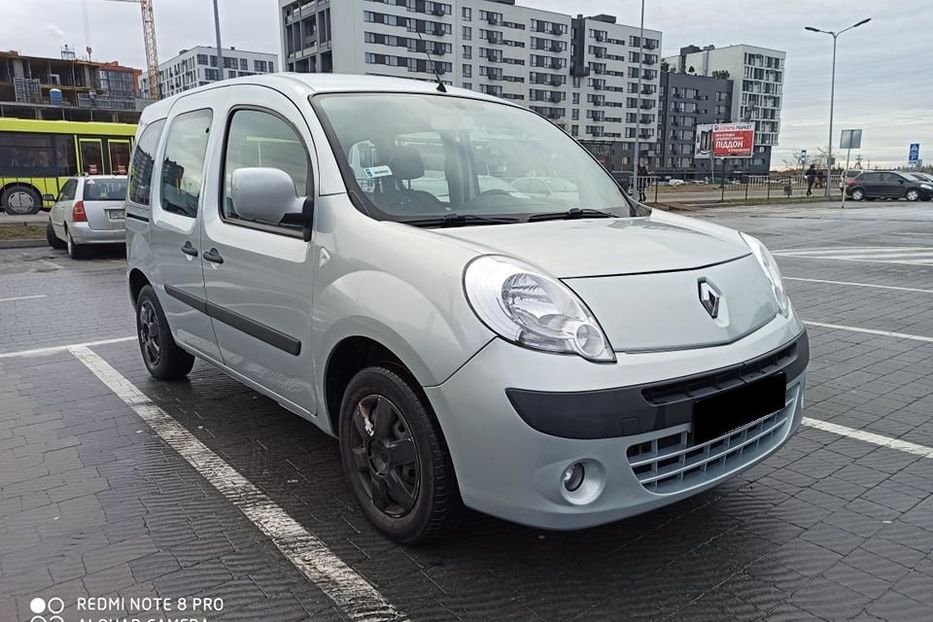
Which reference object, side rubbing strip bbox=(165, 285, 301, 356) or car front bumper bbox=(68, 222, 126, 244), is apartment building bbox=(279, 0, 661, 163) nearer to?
car front bumper bbox=(68, 222, 126, 244)

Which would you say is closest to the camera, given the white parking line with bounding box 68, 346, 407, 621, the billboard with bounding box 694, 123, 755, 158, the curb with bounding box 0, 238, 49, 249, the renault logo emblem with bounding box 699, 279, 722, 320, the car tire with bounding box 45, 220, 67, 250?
the white parking line with bounding box 68, 346, 407, 621

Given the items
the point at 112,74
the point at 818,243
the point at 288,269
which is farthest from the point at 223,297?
the point at 112,74

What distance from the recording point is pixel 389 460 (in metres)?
2.74

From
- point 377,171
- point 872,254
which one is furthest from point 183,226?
point 872,254

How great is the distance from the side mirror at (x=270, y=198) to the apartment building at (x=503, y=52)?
68.5 meters

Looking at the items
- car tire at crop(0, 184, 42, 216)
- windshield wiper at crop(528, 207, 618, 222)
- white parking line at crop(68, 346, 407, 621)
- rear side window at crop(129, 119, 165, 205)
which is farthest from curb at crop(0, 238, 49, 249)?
Answer: windshield wiper at crop(528, 207, 618, 222)

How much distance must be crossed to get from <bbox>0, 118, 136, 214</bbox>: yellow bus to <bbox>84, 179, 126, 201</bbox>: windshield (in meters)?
9.37

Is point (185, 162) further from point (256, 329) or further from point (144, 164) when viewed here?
point (256, 329)

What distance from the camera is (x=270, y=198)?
2994mm

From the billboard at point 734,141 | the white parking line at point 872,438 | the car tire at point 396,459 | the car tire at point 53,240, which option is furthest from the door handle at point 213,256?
the billboard at point 734,141

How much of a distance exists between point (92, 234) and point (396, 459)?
488 inches

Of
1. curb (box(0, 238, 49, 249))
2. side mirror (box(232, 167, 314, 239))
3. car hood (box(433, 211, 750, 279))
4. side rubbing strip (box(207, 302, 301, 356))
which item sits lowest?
curb (box(0, 238, 49, 249))

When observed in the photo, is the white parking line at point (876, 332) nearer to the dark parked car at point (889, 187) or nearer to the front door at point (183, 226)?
the front door at point (183, 226)

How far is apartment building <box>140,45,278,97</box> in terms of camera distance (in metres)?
112
